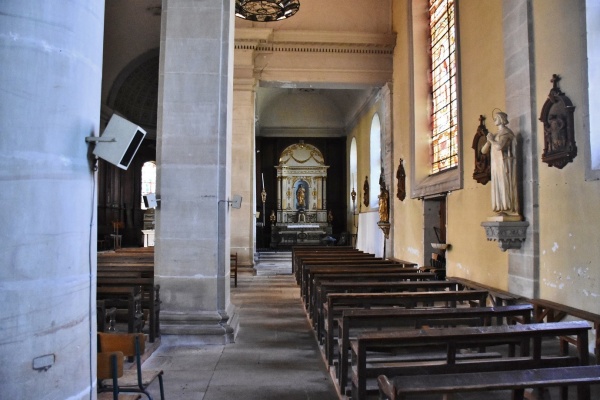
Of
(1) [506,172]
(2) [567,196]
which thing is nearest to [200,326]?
(1) [506,172]

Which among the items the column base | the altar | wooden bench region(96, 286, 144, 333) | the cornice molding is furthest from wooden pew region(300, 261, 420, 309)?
the altar

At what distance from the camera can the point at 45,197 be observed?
6.46 feet

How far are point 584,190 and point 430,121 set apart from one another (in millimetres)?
6298

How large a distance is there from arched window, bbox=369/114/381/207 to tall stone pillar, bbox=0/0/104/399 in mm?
14933

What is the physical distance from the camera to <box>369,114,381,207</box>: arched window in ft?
54.7

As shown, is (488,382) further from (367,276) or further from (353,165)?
(353,165)

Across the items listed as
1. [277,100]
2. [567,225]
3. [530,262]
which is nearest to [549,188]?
[567,225]

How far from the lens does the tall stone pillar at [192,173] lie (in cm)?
575

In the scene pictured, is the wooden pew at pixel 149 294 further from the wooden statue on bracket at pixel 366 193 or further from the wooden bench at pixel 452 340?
the wooden statue on bracket at pixel 366 193

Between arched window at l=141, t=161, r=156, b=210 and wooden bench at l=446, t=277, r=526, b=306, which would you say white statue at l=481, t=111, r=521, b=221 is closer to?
wooden bench at l=446, t=277, r=526, b=306

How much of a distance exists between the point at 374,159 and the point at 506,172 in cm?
1055

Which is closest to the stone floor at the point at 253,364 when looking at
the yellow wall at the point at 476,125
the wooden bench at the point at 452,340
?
the wooden bench at the point at 452,340

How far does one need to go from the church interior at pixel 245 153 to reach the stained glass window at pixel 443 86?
0.06 metres

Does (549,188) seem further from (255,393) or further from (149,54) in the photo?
(149,54)
